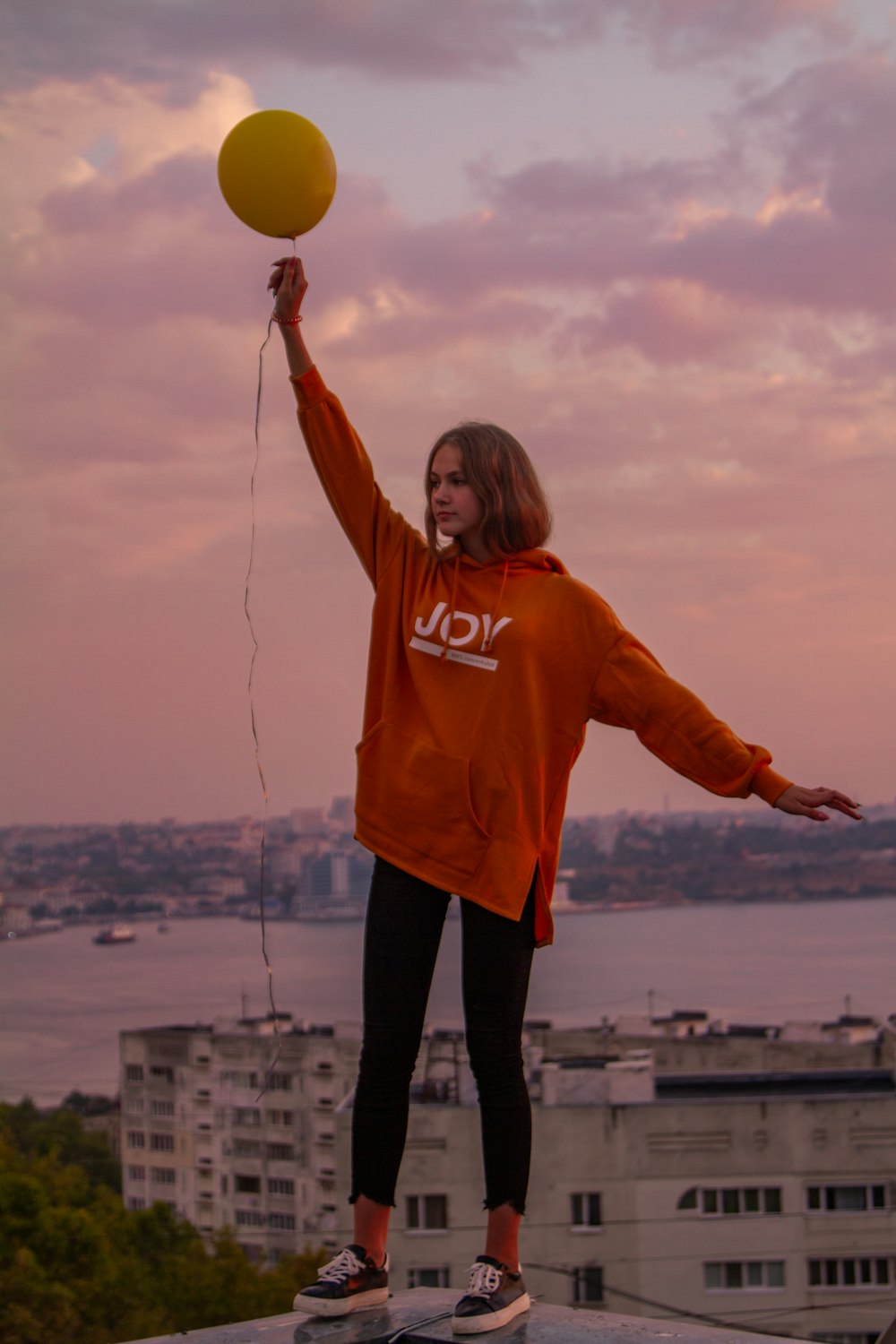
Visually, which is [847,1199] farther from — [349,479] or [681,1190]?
[349,479]

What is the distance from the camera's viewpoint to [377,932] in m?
2.66

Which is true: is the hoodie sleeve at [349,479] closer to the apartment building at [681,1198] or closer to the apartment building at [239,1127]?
the apartment building at [681,1198]

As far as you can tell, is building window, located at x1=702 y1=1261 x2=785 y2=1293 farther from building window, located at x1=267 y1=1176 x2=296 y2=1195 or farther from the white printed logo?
the white printed logo

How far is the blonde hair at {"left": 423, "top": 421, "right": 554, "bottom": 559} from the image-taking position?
2.75 m

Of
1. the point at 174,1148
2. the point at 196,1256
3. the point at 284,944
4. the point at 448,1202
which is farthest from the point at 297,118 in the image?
the point at 284,944

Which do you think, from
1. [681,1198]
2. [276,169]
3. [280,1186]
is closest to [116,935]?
[280,1186]

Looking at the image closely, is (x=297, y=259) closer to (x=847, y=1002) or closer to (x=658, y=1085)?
(x=658, y=1085)

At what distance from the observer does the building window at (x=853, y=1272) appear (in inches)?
1248

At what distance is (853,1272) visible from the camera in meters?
32.2

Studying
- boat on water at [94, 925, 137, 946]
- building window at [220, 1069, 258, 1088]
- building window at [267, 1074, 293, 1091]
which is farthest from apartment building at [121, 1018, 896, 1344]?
boat on water at [94, 925, 137, 946]

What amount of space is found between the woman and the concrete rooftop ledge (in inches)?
1.8

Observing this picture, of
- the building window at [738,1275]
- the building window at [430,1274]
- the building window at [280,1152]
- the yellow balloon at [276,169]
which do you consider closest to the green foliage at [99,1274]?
the building window at [280,1152]

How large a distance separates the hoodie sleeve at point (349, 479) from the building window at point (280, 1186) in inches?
1814

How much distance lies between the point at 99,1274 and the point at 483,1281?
3668cm
